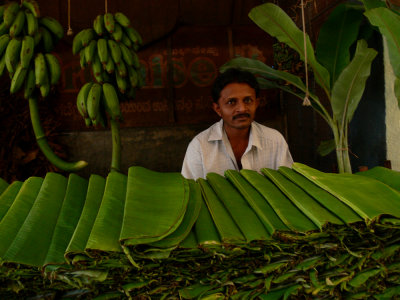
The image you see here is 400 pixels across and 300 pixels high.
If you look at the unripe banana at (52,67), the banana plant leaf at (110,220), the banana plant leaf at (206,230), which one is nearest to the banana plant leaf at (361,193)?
the banana plant leaf at (206,230)

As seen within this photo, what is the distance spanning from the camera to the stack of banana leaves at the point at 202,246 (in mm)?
528

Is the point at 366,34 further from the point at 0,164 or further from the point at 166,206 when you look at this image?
the point at 0,164

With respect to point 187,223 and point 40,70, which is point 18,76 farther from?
point 187,223

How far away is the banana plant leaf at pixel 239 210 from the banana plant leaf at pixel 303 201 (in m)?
0.08

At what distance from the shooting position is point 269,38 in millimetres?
3309

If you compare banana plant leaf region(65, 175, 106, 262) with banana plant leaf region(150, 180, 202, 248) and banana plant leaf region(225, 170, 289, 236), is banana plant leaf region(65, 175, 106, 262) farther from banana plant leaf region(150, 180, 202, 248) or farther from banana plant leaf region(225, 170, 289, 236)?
banana plant leaf region(225, 170, 289, 236)

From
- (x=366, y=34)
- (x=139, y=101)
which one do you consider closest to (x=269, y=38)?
(x=139, y=101)

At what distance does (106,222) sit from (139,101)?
9.21ft

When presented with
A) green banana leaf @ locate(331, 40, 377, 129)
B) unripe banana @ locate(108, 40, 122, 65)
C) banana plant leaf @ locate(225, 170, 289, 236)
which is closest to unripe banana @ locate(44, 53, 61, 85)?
unripe banana @ locate(108, 40, 122, 65)

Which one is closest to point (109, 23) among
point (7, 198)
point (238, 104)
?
point (238, 104)

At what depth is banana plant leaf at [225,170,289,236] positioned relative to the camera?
0.57m

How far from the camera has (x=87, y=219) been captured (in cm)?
59

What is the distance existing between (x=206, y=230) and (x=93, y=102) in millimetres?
1088

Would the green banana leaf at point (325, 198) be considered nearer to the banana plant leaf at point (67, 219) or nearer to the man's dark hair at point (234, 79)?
the banana plant leaf at point (67, 219)
